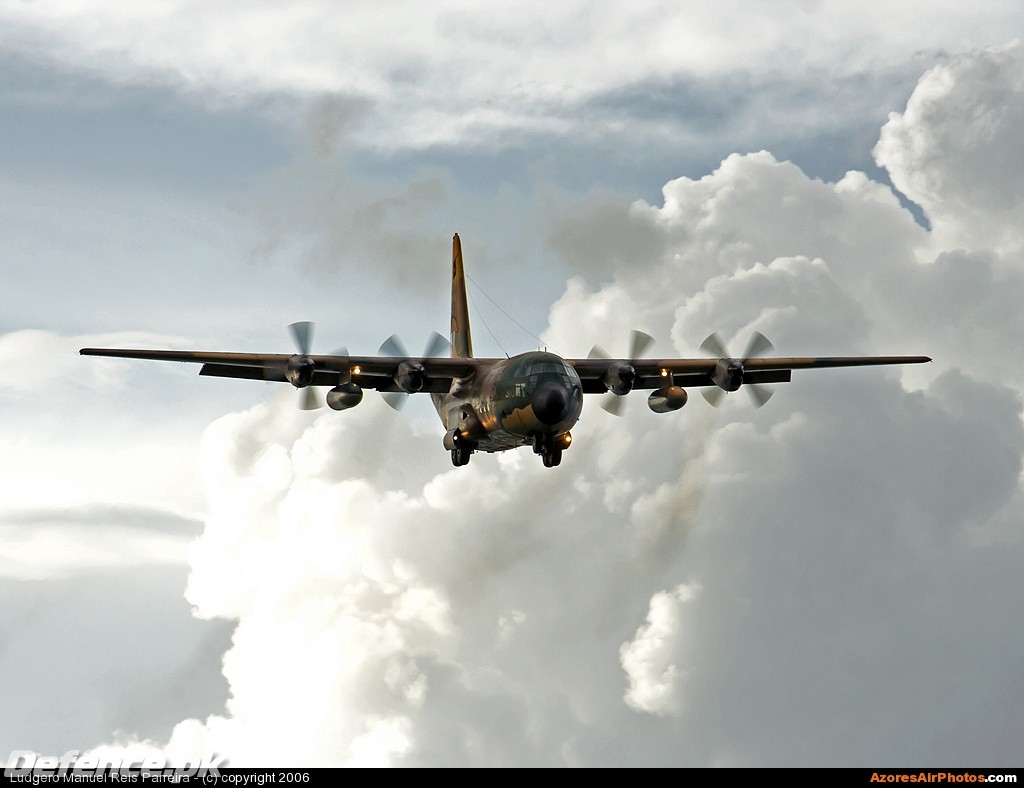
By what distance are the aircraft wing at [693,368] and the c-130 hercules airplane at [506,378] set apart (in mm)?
54

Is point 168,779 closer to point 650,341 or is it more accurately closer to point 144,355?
point 144,355

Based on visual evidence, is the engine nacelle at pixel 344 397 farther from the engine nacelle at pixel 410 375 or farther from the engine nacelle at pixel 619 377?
the engine nacelle at pixel 619 377

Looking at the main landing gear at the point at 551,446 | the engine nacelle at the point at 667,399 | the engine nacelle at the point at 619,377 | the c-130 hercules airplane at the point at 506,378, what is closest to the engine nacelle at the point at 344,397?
the c-130 hercules airplane at the point at 506,378

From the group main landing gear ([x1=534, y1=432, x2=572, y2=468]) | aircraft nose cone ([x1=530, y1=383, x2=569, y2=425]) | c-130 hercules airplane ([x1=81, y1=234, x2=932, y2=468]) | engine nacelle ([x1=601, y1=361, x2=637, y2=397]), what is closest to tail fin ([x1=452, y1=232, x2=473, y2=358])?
c-130 hercules airplane ([x1=81, y1=234, x2=932, y2=468])

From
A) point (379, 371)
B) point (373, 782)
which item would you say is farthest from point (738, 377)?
point (373, 782)

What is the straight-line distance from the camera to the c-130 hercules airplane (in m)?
54.1

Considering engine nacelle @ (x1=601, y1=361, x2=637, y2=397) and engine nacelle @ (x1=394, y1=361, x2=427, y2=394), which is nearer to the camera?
engine nacelle @ (x1=394, y1=361, x2=427, y2=394)

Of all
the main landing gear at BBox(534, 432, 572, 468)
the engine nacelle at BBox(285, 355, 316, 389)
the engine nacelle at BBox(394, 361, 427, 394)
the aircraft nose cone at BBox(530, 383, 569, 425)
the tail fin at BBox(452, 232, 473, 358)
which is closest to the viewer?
the aircraft nose cone at BBox(530, 383, 569, 425)

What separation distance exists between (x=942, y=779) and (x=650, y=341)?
24.8 meters

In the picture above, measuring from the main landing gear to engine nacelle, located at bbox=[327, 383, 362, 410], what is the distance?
9.37 m

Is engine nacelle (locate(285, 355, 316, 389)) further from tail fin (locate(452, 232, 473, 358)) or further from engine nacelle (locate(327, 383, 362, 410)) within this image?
tail fin (locate(452, 232, 473, 358))

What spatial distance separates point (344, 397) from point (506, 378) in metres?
8.96

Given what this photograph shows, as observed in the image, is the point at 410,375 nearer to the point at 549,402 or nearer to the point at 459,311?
the point at 549,402

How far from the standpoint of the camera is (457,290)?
260ft
